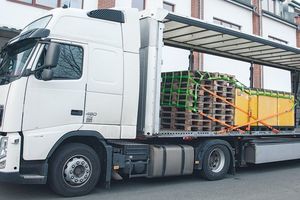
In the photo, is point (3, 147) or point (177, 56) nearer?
point (3, 147)

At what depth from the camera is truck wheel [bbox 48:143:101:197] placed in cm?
684

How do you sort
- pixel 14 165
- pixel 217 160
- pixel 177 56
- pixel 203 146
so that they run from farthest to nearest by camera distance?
pixel 177 56
pixel 217 160
pixel 203 146
pixel 14 165

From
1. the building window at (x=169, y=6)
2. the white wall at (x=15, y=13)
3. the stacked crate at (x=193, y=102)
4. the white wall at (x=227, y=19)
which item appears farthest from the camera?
the building window at (x=169, y=6)

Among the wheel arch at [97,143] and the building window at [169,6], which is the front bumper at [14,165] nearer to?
the wheel arch at [97,143]

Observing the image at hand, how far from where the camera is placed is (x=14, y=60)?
23.3ft

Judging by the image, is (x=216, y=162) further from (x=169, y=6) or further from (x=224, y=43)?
(x=169, y=6)

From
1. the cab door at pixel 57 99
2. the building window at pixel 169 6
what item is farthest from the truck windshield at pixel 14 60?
the building window at pixel 169 6

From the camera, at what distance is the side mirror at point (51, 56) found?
6512 mm

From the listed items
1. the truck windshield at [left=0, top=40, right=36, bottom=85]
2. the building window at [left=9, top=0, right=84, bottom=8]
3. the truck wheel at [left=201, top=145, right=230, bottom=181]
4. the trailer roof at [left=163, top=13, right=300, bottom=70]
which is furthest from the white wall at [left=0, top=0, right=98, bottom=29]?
the truck wheel at [left=201, top=145, right=230, bottom=181]

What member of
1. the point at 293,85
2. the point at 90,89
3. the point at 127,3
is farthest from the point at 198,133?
the point at 127,3

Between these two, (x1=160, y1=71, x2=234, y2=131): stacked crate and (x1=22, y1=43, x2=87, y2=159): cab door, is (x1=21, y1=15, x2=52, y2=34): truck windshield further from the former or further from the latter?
(x1=160, y1=71, x2=234, y2=131): stacked crate

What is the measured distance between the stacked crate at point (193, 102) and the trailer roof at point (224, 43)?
1079 millimetres

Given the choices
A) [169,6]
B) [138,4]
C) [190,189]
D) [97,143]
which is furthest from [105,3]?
[190,189]

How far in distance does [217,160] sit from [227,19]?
13.8m
